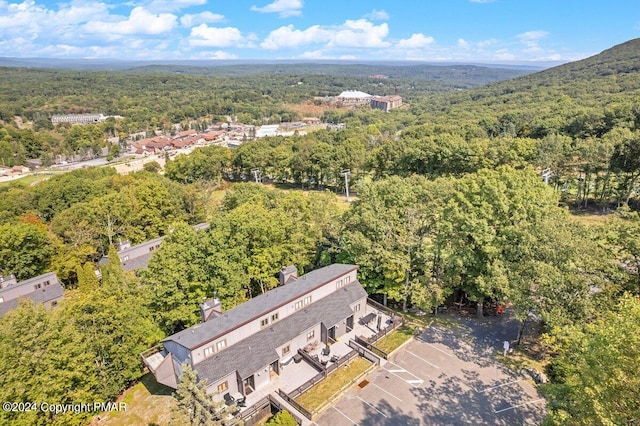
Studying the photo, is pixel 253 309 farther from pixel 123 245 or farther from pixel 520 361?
pixel 123 245

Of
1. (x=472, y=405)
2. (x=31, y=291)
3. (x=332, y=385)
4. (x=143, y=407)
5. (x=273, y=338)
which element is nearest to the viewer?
(x=472, y=405)

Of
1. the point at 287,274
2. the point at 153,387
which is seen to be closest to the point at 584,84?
the point at 287,274

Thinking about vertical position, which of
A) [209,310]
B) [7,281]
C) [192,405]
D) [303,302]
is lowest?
[7,281]

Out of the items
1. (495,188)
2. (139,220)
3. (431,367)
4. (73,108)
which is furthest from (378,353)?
(73,108)

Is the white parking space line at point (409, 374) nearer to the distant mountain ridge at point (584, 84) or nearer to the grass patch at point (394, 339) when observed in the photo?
the grass patch at point (394, 339)

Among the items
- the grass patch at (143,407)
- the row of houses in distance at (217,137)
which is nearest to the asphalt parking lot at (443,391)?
the grass patch at (143,407)
